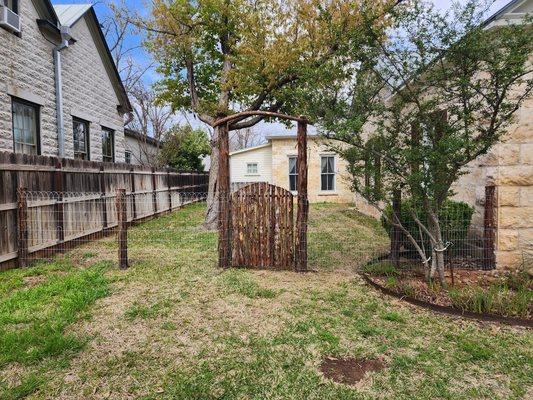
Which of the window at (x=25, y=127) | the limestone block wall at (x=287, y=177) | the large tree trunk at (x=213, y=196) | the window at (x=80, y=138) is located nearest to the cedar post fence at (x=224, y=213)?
the large tree trunk at (x=213, y=196)

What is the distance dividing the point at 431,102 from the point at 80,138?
9971 mm

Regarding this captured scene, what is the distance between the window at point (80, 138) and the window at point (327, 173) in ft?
35.5

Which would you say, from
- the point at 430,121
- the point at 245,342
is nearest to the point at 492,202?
the point at 430,121

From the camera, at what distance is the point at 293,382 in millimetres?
2693

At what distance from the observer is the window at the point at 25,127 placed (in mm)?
7853

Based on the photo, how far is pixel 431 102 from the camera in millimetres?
4340

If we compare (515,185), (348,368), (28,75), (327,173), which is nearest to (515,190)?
(515,185)

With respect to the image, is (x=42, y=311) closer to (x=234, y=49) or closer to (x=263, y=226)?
(x=263, y=226)

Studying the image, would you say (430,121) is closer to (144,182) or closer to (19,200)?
(19,200)

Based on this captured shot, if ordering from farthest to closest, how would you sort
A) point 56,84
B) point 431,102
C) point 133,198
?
point 133,198, point 56,84, point 431,102

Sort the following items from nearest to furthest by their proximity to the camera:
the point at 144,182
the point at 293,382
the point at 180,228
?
the point at 293,382, the point at 180,228, the point at 144,182

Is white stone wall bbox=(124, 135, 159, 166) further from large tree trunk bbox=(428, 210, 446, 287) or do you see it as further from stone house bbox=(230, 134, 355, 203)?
large tree trunk bbox=(428, 210, 446, 287)

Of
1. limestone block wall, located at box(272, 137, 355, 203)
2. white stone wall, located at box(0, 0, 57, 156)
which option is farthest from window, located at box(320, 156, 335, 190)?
white stone wall, located at box(0, 0, 57, 156)

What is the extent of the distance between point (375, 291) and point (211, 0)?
8141mm
